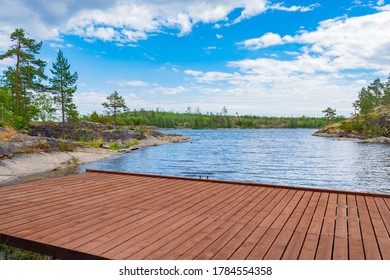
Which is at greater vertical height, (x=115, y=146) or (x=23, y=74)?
(x=23, y=74)

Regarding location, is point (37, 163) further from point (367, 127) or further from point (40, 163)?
point (367, 127)

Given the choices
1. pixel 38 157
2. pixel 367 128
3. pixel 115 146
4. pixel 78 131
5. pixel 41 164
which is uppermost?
pixel 78 131

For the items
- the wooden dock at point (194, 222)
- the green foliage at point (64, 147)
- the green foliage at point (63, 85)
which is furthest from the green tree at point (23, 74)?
the wooden dock at point (194, 222)

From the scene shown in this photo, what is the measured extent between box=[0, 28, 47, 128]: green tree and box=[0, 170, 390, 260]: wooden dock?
2938 cm

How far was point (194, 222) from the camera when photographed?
4.46 metres

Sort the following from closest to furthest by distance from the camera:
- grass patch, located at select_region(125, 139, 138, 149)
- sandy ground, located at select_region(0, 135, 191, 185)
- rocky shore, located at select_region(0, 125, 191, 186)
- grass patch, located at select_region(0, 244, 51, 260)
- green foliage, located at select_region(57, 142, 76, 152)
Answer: grass patch, located at select_region(0, 244, 51, 260), sandy ground, located at select_region(0, 135, 191, 185), rocky shore, located at select_region(0, 125, 191, 186), green foliage, located at select_region(57, 142, 76, 152), grass patch, located at select_region(125, 139, 138, 149)

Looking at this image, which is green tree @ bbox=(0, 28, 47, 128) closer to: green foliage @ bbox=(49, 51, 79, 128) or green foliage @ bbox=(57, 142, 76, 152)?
green foliage @ bbox=(49, 51, 79, 128)

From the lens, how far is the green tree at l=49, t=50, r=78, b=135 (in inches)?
1342

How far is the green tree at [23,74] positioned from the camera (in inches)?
1200

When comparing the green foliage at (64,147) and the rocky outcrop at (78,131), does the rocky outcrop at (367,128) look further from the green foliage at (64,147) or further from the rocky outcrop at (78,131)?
the green foliage at (64,147)

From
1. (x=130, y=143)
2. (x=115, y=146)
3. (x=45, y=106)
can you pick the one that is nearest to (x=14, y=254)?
(x=115, y=146)

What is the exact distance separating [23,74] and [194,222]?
35644 millimetres

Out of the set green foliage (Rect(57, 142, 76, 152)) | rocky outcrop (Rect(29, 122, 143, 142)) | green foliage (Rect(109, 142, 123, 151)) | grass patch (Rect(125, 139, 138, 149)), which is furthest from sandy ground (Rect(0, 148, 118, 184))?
grass patch (Rect(125, 139, 138, 149))
